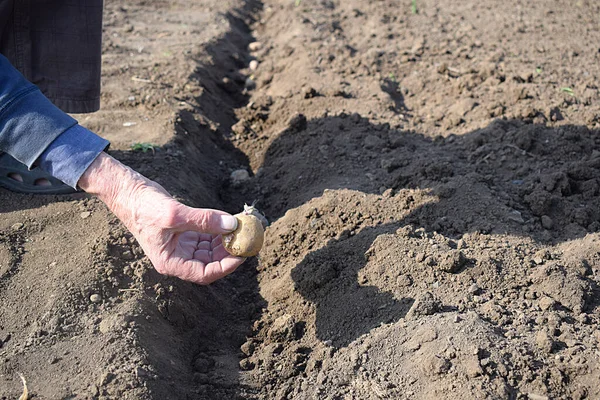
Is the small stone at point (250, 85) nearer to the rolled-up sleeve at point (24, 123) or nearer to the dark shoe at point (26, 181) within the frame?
the dark shoe at point (26, 181)

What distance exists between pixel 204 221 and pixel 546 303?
1.56 meters

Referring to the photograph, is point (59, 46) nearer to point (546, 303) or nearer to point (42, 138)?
point (42, 138)

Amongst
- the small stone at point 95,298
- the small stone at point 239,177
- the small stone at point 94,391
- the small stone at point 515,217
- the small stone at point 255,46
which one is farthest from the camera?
the small stone at point 255,46

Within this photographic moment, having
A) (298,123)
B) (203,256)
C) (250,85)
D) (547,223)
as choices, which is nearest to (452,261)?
(547,223)

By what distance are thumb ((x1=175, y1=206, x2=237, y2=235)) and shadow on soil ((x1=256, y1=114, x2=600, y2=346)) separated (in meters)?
0.74

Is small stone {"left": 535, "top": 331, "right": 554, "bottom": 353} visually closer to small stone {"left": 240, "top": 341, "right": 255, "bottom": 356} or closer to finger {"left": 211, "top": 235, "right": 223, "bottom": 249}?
small stone {"left": 240, "top": 341, "right": 255, "bottom": 356}

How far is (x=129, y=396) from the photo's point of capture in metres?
2.49

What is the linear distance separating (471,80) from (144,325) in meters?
3.62

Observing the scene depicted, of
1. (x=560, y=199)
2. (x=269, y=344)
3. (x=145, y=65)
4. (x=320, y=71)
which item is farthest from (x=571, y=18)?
(x=269, y=344)

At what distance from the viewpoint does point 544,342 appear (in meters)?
2.59

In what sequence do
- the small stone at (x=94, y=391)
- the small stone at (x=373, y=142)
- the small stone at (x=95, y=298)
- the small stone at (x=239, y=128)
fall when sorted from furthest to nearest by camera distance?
the small stone at (x=239, y=128), the small stone at (x=373, y=142), the small stone at (x=95, y=298), the small stone at (x=94, y=391)

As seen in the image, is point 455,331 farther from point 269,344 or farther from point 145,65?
point 145,65

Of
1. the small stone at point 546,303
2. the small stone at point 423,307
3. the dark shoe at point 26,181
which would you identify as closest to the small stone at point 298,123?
the dark shoe at point 26,181

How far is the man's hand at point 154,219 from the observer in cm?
260
